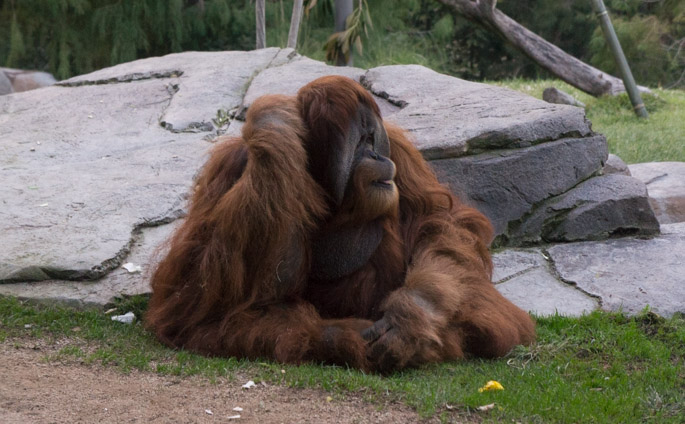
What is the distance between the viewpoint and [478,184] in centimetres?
445

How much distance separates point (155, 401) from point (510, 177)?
2.41 metres

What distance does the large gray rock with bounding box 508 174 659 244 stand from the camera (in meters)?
4.51

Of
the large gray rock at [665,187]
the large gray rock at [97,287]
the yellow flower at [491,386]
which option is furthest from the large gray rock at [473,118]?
the yellow flower at [491,386]

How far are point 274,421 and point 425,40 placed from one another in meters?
11.2

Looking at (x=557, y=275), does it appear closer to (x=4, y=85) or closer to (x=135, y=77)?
(x=135, y=77)

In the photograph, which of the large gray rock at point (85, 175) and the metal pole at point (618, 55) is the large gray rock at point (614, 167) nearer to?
the large gray rock at point (85, 175)

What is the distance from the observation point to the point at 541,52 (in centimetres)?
883

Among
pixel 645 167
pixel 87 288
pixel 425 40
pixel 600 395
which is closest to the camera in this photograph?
pixel 600 395

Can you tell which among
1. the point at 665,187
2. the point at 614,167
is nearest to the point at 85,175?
the point at 614,167

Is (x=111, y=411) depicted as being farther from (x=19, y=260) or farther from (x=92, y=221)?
(x=92, y=221)

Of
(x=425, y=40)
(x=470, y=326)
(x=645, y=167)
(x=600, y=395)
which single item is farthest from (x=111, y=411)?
(x=425, y=40)

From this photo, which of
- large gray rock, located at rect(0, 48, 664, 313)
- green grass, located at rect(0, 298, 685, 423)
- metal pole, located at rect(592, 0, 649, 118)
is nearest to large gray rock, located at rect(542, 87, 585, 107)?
metal pole, located at rect(592, 0, 649, 118)

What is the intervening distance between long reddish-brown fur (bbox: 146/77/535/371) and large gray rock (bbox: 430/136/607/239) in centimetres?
94

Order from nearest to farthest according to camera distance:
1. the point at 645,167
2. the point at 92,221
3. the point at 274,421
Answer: the point at 274,421, the point at 92,221, the point at 645,167
